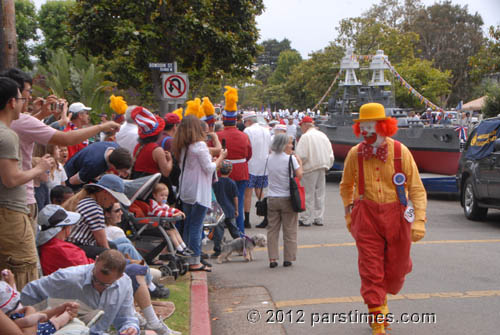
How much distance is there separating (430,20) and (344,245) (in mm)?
59405

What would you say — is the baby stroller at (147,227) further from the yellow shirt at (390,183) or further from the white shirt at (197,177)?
the yellow shirt at (390,183)

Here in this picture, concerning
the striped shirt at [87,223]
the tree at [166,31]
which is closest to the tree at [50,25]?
the tree at [166,31]

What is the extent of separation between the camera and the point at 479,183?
37.8 ft

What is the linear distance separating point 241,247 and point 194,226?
1217 millimetres

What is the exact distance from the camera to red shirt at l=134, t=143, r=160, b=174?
7418 mm

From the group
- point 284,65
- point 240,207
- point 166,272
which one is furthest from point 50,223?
point 284,65

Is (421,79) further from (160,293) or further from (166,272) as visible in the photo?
(160,293)

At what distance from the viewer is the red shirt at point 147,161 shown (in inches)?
292

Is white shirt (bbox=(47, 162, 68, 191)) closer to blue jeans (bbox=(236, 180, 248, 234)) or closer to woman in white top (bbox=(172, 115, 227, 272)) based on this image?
woman in white top (bbox=(172, 115, 227, 272))

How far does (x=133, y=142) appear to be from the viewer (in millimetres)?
8602

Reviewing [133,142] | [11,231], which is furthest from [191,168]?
[11,231]

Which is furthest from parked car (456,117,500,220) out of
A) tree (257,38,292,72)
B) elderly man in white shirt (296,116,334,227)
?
tree (257,38,292,72)

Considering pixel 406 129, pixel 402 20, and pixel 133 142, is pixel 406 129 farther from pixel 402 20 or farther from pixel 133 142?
pixel 402 20

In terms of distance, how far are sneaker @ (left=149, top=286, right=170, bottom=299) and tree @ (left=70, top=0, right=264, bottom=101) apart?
11.2m
